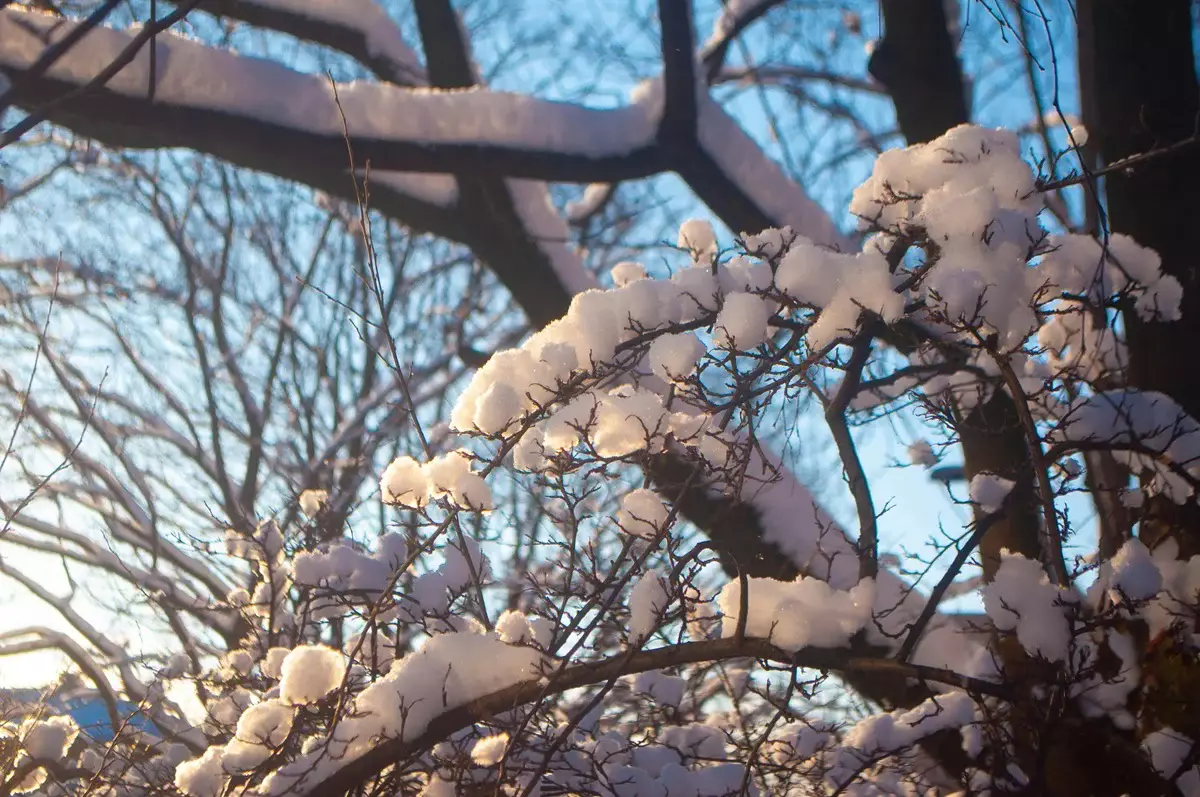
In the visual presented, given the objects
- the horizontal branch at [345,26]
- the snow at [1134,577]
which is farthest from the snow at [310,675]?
the horizontal branch at [345,26]

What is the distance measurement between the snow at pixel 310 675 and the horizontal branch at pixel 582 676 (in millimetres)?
190

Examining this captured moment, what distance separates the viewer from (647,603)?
1641 mm

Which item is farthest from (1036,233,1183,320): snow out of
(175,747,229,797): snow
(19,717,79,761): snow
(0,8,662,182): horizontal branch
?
(19,717,79,761): snow

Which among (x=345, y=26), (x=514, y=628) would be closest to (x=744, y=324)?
(x=514, y=628)

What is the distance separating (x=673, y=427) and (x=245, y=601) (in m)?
2.51

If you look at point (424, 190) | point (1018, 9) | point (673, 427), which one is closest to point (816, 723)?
point (673, 427)

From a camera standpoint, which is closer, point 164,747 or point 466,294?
point 164,747

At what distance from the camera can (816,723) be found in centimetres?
241

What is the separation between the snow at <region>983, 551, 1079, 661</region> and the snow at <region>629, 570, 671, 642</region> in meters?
0.64

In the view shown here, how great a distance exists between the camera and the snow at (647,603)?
5.30 ft

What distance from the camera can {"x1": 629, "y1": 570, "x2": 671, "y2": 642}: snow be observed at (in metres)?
1.62

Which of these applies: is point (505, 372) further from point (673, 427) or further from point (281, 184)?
point (281, 184)

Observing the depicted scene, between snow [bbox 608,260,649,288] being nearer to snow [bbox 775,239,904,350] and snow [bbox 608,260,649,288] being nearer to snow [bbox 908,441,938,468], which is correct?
snow [bbox 775,239,904,350]

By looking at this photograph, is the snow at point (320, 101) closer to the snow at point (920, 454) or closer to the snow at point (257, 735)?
the snow at point (920, 454)
